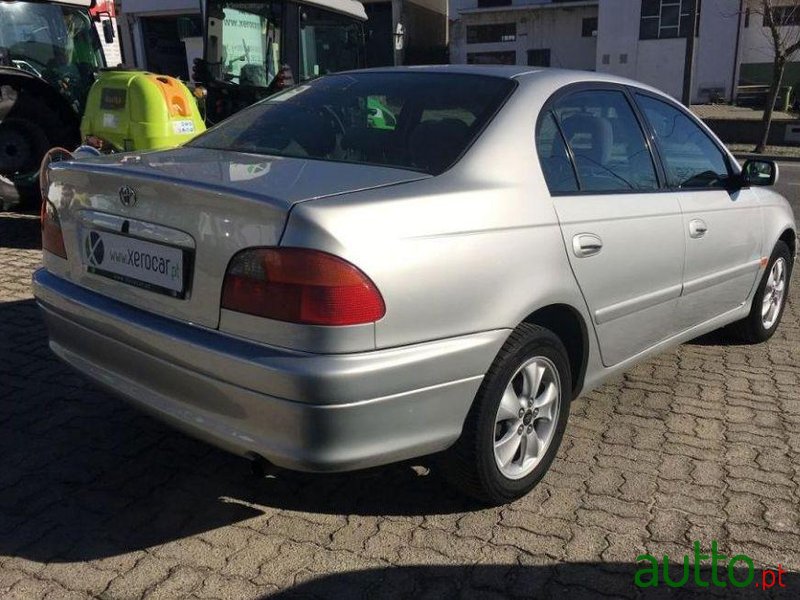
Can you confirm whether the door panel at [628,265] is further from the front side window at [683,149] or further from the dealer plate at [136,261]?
the dealer plate at [136,261]

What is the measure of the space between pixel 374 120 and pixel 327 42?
831cm

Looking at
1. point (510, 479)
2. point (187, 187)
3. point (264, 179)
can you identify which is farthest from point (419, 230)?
point (510, 479)

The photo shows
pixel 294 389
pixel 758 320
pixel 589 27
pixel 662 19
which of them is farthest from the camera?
pixel 589 27

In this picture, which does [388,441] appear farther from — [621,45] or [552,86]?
[621,45]

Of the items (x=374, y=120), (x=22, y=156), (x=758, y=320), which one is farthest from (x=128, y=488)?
(x=22, y=156)

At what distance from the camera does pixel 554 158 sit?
121 inches

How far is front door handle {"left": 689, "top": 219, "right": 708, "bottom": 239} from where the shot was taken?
3.76 m

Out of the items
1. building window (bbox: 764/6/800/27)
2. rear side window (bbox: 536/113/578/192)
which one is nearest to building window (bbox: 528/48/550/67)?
building window (bbox: 764/6/800/27)

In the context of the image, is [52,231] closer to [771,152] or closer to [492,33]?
[771,152]

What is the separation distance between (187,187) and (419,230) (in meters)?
0.76

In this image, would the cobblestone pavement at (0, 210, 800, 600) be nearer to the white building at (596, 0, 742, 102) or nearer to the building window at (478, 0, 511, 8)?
the white building at (596, 0, 742, 102)

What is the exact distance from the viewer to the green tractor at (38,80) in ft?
25.8

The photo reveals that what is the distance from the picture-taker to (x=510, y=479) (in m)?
2.91

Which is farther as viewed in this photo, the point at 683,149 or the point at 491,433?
the point at 683,149
